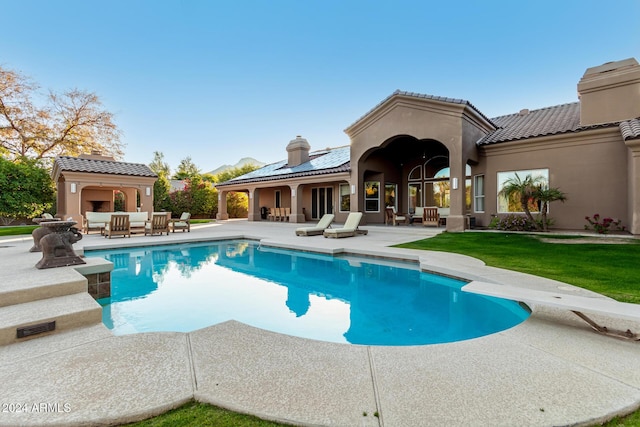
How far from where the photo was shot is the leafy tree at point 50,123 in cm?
2439

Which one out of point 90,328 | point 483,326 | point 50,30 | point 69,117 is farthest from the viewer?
point 69,117

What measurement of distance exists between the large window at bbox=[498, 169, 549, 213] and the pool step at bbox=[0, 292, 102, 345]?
1416 cm

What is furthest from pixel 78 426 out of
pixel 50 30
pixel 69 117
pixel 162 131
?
pixel 162 131

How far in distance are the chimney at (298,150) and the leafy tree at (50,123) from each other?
17679mm

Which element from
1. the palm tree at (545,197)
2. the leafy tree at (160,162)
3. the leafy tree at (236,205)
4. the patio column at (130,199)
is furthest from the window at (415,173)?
the leafy tree at (160,162)

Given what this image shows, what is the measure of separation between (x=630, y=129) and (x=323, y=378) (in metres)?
13.6

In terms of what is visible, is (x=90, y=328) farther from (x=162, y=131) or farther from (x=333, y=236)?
(x=162, y=131)

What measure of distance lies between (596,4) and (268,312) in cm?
1885

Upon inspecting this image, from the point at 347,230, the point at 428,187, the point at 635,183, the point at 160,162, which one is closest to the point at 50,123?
the point at 347,230

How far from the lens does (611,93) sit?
12.3 metres

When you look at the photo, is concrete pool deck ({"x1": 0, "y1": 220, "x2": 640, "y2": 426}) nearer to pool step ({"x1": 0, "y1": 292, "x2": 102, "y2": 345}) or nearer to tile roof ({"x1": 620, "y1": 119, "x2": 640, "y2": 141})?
pool step ({"x1": 0, "y1": 292, "x2": 102, "y2": 345})

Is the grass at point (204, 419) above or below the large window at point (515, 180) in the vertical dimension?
below

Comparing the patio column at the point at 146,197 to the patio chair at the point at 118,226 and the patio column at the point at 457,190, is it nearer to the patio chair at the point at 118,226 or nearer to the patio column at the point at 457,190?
the patio chair at the point at 118,226

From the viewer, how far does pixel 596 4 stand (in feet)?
44.3
